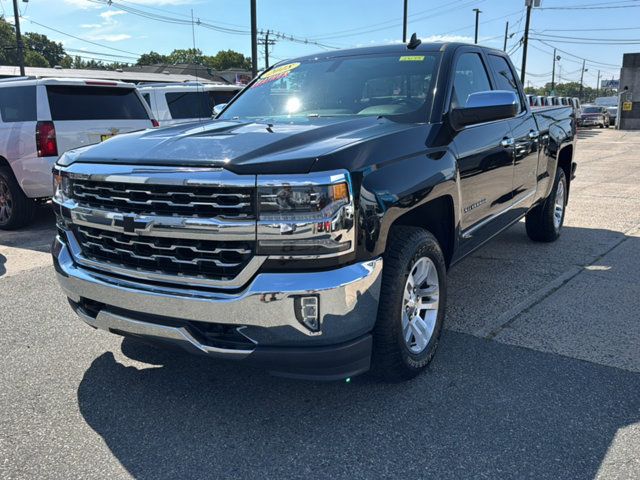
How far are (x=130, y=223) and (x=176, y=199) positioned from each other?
1.00 feet

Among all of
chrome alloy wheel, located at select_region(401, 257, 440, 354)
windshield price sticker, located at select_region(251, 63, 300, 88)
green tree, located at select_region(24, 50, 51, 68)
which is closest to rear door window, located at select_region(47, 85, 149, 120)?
windshield price sticker, located at select_region(251, 63, 300, 88)

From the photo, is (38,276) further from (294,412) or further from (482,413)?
(482,413)

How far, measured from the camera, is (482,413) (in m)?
2.97

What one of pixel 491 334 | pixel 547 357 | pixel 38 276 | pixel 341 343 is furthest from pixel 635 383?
pixel 38 276

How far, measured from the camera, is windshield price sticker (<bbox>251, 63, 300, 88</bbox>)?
4.58 metres

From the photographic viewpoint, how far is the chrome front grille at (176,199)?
2.53m

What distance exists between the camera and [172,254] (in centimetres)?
271

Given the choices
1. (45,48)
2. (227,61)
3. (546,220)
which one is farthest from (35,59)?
(546,220)

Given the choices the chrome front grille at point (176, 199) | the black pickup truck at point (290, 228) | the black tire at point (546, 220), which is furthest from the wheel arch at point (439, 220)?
the black tire at point (546, 220)

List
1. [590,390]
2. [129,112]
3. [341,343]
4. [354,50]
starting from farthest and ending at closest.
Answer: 1. [129,112]
2. [354,50]
3. [590,390]
4. [341,343]

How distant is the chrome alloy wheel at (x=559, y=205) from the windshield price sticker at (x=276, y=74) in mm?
3480

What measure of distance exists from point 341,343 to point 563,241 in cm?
492

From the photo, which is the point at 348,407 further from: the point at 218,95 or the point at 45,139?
the point at 218,95

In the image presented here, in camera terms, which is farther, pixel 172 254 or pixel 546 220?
pixel 546 220
